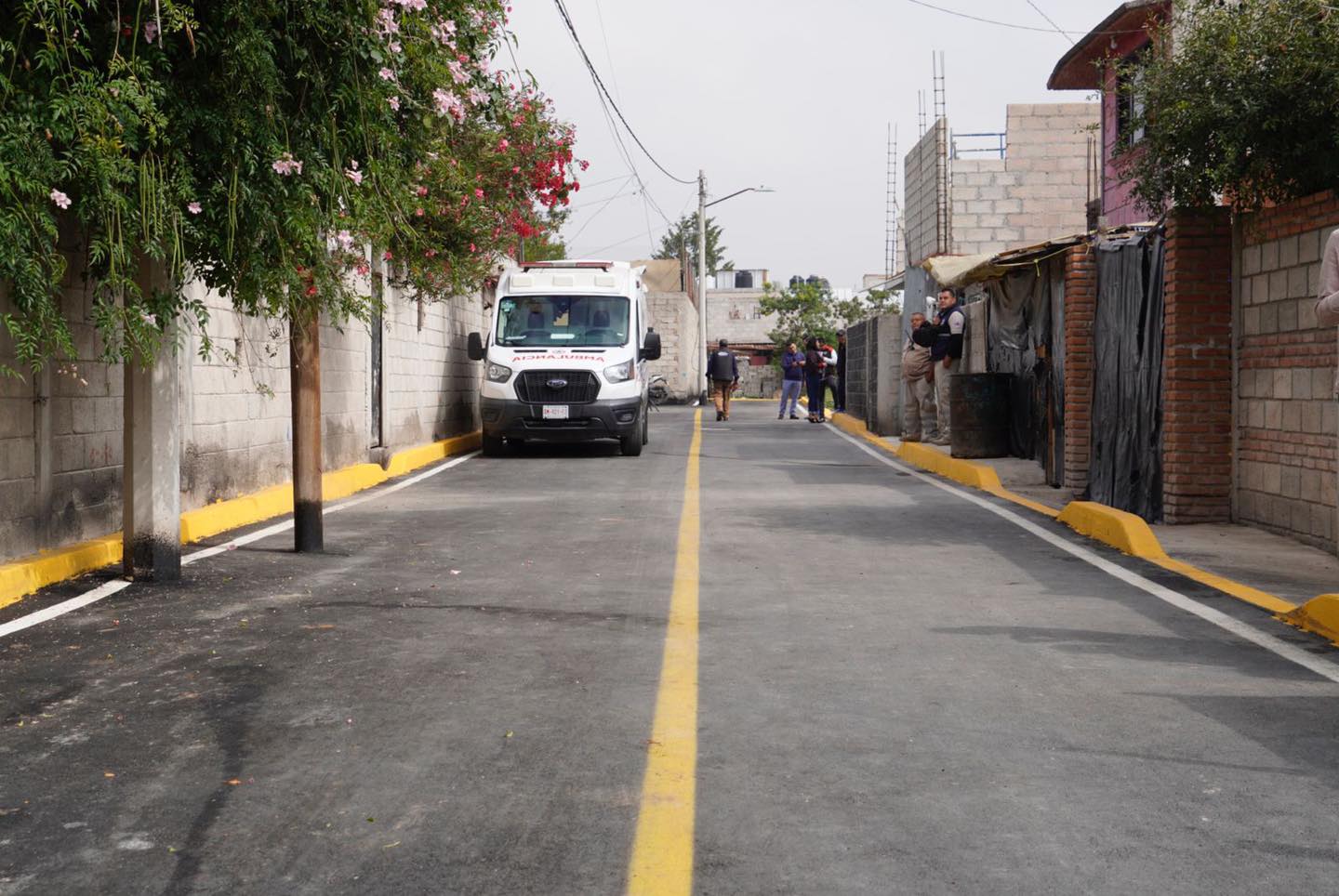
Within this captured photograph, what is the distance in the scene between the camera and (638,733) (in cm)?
493

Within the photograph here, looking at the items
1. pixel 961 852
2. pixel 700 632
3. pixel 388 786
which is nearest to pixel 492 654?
pixel 700 632

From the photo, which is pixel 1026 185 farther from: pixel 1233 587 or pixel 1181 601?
pixel 1181 601

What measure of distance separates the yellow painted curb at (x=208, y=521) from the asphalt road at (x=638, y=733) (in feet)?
1.92

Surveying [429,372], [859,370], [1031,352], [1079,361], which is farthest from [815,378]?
[1079,361]

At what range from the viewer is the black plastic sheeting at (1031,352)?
15.1 meters

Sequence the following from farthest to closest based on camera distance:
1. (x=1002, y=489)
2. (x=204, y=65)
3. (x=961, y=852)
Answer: (x=1002, y=489) → (x=204, y=65) → (x=961, y=852)

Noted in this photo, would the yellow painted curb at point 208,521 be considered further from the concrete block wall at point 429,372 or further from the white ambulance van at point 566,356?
the white ambulance van at point 566,356

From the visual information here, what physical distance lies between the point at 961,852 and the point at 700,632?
3.10 m

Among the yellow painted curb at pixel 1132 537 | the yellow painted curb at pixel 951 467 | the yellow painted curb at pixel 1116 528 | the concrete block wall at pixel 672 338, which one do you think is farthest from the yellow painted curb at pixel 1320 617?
the concrete block wall at pixel 672 338

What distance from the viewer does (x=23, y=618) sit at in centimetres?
729

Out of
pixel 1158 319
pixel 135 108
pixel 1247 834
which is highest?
pixel 135 108

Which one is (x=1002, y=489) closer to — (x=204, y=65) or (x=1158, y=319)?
(x=1158, y=319)

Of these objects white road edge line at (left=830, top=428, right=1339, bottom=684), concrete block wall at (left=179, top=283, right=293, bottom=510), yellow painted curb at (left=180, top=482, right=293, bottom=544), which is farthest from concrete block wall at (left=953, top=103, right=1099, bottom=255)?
yellow painted curb at (left=180, top=482, right=293, bottom=544)

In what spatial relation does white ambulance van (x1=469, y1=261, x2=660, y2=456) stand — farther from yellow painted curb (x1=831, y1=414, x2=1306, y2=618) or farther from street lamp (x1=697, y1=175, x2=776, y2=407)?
street lamp (x1=697, y1=175, x2=776, y2=407)
